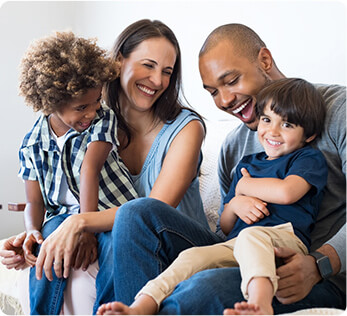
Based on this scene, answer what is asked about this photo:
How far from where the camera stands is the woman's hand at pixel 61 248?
1201 mm

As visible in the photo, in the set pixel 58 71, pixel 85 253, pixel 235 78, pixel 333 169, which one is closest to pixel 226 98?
pixel 235 78

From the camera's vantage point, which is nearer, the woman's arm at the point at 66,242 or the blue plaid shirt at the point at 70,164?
the woman's arm at the point at 66,242

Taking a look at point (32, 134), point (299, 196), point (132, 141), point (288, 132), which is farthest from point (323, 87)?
point (32, 134)

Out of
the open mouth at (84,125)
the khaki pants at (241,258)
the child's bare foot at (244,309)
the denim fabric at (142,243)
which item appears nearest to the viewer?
the child's bare foot at (244,309)

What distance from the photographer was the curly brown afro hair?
1.33m

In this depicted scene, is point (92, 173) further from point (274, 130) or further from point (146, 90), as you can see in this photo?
point (274, 130)

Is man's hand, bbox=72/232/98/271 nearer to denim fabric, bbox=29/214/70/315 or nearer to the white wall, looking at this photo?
denim fabric, bbox=29/214/70/315

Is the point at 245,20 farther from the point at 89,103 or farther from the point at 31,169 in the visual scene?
the point at 31,169

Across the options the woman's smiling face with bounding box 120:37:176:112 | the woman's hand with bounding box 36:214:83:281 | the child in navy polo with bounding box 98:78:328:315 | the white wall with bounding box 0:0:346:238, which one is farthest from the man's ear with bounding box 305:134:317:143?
the white wall with bounding box 0:0:346:238

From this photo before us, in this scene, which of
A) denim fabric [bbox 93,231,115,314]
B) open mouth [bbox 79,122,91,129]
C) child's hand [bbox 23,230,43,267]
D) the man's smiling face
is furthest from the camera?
the man's smiling face

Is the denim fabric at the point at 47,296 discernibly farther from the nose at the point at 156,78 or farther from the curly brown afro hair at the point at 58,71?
the nose at the point at 156,78

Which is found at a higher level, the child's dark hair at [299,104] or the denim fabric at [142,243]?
the child's dark hair at [299,104]

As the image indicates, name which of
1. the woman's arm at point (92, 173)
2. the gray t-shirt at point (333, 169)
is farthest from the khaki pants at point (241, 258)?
the woman's arm at point (92, 173)

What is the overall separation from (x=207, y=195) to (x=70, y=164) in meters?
0.66
